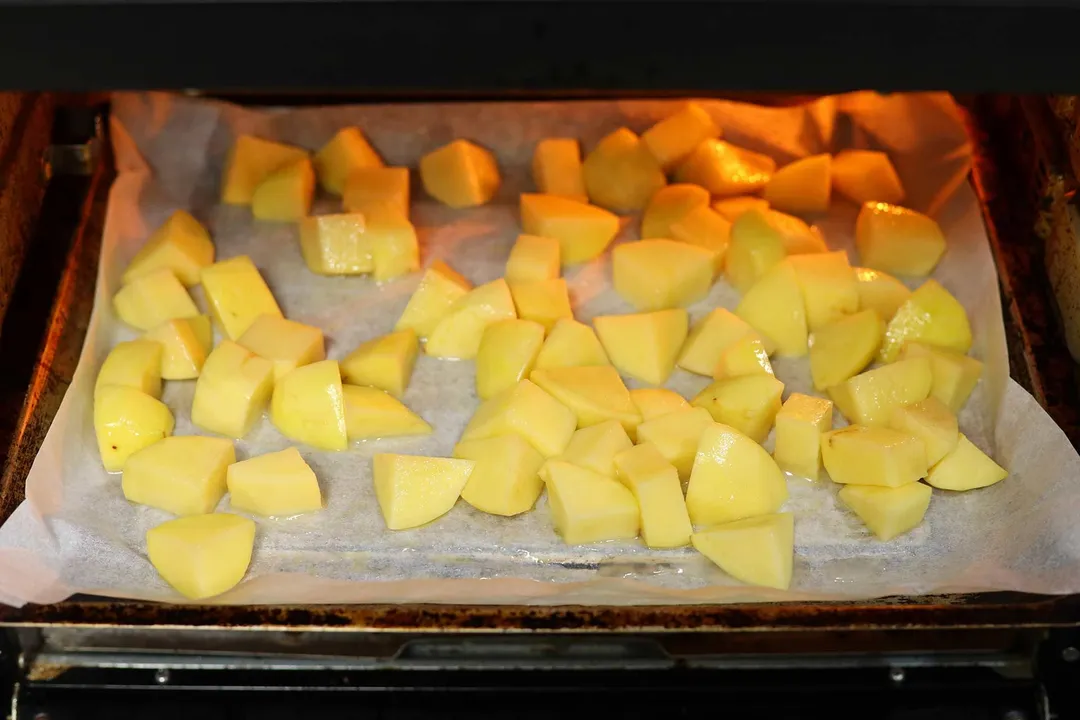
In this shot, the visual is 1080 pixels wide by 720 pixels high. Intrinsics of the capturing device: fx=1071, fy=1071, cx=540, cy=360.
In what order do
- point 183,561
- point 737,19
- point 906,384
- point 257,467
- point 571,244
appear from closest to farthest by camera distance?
point 737,19, point 183,561, point 257,467, point 906,384, point 571,244

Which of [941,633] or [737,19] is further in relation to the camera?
[941,633]

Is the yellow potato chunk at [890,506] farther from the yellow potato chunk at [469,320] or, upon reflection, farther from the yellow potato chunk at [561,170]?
the yellow potato chunk at [561,170]

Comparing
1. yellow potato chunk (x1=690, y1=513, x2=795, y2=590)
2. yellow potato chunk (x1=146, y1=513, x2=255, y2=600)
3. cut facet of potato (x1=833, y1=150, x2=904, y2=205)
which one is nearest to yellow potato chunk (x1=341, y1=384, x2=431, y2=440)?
yellow potato chunk (x1=146, y1=513, x2=255, y2=600)

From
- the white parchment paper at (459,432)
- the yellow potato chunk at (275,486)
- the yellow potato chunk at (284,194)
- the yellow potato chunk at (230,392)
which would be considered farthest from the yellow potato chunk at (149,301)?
the yellow potato chunk at (275,486)

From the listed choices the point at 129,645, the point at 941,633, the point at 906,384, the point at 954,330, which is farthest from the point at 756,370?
the point at 129,645

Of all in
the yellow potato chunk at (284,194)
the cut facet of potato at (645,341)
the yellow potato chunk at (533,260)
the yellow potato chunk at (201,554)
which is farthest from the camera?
the yellow potato chunk at (284,194)

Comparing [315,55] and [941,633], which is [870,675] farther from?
[315,55]
